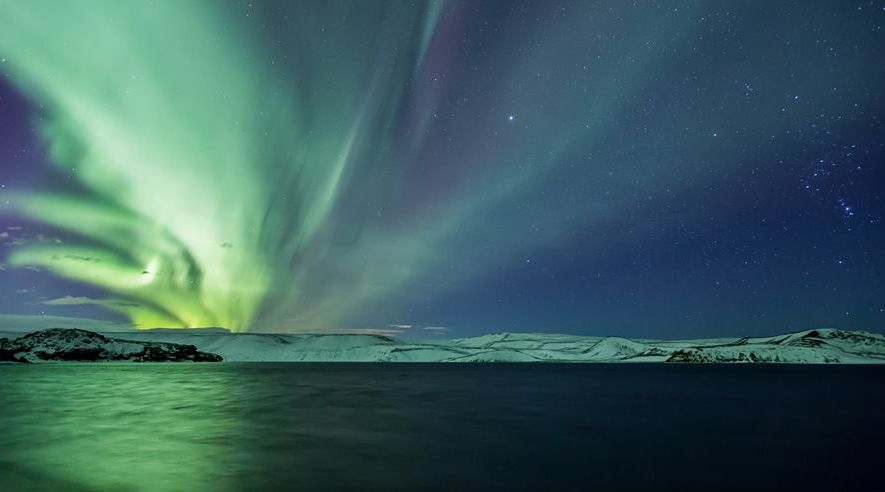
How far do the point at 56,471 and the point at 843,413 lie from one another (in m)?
59.8

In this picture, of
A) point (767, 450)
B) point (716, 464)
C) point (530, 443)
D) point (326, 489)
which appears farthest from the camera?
point (530, 443)

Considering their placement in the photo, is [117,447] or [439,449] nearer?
[439,449]

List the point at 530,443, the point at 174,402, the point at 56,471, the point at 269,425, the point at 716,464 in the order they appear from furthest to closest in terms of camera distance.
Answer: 1. the point at 174,402
2. the point at 269,425
3. the point at 530,443
4. the point at 716,464
5. the point at 56,471

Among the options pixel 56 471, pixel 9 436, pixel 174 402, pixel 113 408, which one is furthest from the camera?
pixel 174 402

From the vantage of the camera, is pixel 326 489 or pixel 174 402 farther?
pixel 174 402

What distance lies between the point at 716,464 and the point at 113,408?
53.3 metres

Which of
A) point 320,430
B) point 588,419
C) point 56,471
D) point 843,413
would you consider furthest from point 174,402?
point 843,413

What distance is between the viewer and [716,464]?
21875mm

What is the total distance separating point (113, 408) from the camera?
49.7m

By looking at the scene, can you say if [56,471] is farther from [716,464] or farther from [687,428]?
[687,428]

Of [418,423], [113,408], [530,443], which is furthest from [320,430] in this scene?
[113,408]

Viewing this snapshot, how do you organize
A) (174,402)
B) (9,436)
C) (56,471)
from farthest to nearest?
(174,402)
(9,436)
(56,471)

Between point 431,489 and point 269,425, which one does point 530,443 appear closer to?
point 431,489

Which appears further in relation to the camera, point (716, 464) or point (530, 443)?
point (530, 443)
